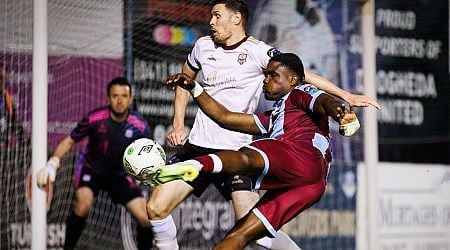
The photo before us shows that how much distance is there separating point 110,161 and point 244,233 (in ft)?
12.5

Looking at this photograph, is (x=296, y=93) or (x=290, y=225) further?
(x=290, y=225)

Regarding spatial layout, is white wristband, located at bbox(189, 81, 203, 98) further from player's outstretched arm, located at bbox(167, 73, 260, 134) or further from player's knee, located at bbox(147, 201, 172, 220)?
player's knee, located at bbox(147, 201, 172, 220)

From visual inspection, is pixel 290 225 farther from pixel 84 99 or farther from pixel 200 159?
pixel 200 159

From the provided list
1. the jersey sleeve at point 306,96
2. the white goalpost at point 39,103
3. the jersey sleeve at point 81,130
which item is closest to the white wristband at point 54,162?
the white goalpost at point 39,103

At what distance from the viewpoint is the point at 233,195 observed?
727 centimetres

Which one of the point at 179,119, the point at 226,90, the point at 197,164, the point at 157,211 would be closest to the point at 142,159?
the point at 197,164

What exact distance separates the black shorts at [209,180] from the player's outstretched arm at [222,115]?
0.55 m

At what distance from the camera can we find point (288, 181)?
20.7 feet

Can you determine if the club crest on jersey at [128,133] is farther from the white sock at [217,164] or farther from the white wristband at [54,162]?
the white sock at [217,164]

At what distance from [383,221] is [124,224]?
11.4ft

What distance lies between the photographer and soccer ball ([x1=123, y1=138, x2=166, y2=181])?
5754mm

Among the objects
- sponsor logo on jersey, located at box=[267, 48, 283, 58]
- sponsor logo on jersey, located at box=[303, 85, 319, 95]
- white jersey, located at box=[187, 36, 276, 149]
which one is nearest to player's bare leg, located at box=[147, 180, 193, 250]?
white jersey, located at box=[187, 36, 276, 149]

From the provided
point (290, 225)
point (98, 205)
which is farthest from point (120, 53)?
point (290, 225)

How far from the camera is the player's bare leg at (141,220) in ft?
31.5
